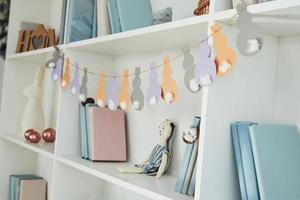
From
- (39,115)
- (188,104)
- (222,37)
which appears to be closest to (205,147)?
(222,37)

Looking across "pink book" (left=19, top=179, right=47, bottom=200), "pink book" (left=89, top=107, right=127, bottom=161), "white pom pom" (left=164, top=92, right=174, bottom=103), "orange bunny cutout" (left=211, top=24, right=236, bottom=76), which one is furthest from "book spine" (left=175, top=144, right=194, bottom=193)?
"pink book" (left=19, top=179, right=47, bottom=200)

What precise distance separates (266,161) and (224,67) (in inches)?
8.8

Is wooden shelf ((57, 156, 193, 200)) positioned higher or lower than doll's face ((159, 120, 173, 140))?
lower

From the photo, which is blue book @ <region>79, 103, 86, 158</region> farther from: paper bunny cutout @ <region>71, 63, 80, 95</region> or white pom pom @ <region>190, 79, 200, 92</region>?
white pom pom @ <region>190, 79, 200, 92</region>

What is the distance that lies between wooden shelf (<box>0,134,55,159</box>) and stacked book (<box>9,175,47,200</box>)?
0.22 metres

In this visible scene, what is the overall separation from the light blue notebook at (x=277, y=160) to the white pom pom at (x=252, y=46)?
17 cm

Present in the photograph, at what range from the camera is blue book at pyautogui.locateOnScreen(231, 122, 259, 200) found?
2.81ft

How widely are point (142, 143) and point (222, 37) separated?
717 millimetres

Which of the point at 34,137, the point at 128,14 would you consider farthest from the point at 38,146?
the point at 128,14

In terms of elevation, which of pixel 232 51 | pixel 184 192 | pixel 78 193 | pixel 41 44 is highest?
pixel 41 44

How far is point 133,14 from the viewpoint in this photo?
4.29ft

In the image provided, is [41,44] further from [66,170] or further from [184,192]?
[184,192]

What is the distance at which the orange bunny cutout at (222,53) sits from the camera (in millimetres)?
848

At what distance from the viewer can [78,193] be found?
160cm
